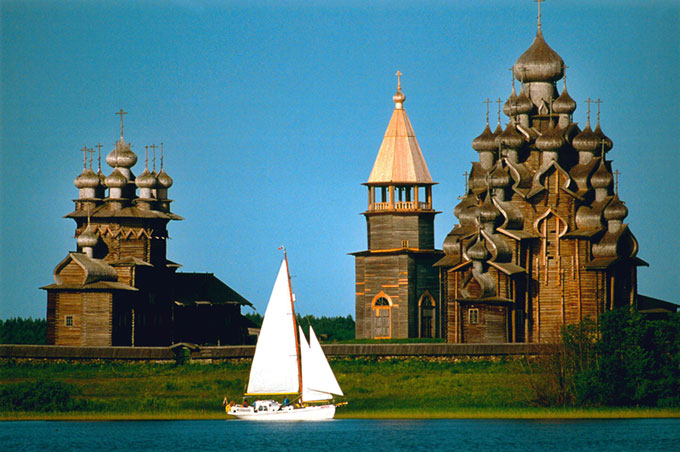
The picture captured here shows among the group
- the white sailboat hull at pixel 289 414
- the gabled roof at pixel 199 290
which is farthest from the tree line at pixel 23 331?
the white sailboat hull at pixel 289 414

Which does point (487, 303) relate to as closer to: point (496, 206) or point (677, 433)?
point (496, 206)

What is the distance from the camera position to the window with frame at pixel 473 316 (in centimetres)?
8119

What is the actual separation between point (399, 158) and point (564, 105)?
37.8 feet

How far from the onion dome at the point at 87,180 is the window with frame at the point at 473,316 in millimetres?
21290

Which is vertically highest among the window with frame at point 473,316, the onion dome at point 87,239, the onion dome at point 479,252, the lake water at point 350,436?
the onion dome at point 87,239

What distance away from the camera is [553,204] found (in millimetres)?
83000

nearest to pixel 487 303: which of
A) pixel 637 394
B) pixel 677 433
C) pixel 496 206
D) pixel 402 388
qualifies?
pixel 496 206

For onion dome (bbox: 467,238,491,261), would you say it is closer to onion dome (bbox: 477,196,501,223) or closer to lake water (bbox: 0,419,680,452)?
onion dome (bbox: 477,196,501,223)

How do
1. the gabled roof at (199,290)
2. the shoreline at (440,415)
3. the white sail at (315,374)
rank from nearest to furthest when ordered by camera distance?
1. the white sail at (315,374)
2. the shoreline at (440,415)
3. the gabled roof at (199,290)

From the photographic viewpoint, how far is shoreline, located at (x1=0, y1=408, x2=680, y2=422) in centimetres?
6438

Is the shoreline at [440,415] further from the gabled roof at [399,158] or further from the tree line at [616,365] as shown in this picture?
the gabled roof at [399,158]

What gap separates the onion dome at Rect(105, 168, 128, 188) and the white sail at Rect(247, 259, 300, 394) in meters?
26.2

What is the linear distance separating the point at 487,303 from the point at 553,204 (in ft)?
20.5

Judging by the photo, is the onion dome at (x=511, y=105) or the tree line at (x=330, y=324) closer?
the onion dome at (x=511, y=105)
